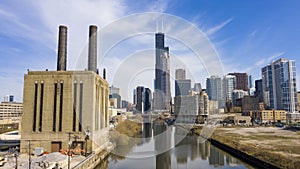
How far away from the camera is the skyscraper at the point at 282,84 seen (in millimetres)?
45625

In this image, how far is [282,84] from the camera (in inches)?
1876

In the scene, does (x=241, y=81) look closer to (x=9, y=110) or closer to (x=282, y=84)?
(x=282, y=84)

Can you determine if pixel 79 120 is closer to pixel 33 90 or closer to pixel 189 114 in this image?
pixel 33 90

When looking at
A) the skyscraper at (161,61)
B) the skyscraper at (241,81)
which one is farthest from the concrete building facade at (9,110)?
the skyscraper at (241,81)

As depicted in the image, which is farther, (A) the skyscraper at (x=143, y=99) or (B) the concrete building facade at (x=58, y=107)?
(A) the skyscraper at (x=143, y=99)

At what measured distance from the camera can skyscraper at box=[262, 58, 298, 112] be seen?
150 feet

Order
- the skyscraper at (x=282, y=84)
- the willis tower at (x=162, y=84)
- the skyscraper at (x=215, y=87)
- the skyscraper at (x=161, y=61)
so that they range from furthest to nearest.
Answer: the skyscraper at (x=282, y=84) < the skyscraper at (x=215, y=87) < the willis tower at (x=162, y=84) < the skyscraper at (x=161, y=61)

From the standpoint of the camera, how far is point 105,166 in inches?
449

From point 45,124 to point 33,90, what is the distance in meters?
1.90

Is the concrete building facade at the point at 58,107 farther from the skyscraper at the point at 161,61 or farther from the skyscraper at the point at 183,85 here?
the skyscraper at the point at 183,85

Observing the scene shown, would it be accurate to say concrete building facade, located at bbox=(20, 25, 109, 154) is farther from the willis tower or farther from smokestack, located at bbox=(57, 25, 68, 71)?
smokestack, located at bbox=(57, 25, 68, 71)

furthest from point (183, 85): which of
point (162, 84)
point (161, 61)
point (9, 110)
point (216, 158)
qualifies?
point (9, 110)

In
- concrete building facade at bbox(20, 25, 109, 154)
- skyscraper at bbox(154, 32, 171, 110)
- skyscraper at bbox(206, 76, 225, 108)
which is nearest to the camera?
skyscraper at bbox(154, 32, 171, 110)

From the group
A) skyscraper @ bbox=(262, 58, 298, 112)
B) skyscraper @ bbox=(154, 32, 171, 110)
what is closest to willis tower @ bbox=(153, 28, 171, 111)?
skyscraper @ bbox=(154, 32, 171, 110)
